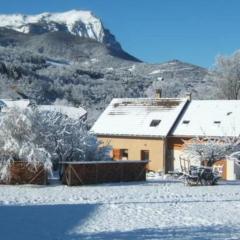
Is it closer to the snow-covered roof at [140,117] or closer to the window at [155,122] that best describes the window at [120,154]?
the snow-covered roof at [140,117]

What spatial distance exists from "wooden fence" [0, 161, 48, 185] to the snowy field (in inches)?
37.8

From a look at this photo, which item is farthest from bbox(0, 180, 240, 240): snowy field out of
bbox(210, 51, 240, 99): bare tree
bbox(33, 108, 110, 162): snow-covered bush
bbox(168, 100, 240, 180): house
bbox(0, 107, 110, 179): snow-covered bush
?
bbox(210, 51, 240, 99): bare tree

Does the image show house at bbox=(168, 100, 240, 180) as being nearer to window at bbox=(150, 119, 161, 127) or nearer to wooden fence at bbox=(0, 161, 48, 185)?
window at bbox=(150, 119, 161, 127)

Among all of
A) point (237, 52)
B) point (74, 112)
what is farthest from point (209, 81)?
point (74, 112)

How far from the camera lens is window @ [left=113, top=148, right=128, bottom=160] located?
4338cm

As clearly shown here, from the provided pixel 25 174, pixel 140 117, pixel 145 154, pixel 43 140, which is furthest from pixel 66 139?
pixel 140 117

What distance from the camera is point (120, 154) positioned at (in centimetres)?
4353

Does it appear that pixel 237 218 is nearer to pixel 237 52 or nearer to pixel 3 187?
pixel 3 187

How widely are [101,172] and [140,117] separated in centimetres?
1470

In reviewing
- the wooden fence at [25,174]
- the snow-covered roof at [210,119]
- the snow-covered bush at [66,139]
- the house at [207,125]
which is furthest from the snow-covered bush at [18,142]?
the snow-covered roof at [210,119]

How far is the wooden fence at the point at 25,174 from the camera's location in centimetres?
2853

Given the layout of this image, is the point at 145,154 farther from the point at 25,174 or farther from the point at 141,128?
the point at 25,174

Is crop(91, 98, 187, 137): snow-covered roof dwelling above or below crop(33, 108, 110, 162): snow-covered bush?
above

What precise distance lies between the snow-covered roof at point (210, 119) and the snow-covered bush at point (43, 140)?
934cm
